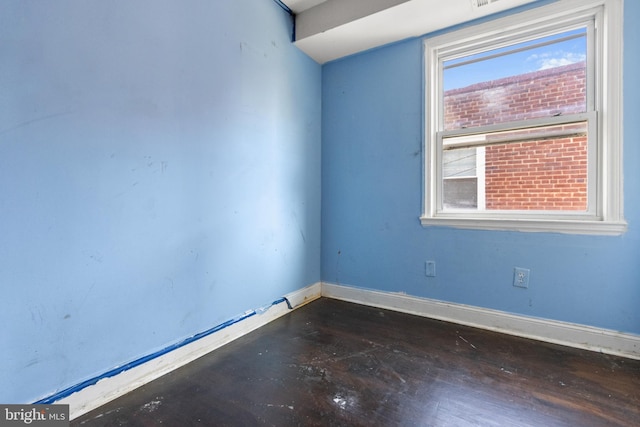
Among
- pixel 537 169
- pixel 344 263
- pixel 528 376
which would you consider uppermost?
pixel 537 169

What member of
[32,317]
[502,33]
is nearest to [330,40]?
[502,33]

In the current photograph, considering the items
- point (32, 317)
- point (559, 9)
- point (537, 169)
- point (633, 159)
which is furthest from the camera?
point (537, 169)

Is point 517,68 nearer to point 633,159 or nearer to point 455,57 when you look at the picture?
point 455,57

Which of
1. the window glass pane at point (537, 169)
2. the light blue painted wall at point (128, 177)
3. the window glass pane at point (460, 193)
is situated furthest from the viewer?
the window glass pane at point (460, 193)

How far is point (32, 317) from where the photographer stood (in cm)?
115

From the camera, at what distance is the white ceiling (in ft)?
6.66

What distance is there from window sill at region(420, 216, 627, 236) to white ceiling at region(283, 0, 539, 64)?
151 centimetres

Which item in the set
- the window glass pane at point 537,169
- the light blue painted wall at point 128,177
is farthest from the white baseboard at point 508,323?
the light blue painted wall at point 128,177

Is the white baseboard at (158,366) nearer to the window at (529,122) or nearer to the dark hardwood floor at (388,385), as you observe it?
the dark hardwood floor at (388,385)

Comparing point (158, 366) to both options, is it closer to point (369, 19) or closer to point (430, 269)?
point (430, 269)

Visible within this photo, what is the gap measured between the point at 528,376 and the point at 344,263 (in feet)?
5.17

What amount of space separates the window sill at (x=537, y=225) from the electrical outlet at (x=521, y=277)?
285 millimetres

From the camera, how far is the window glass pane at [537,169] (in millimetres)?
1933

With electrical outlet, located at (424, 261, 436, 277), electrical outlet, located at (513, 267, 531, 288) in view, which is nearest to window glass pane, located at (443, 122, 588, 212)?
electrical outlet, located at (513, 267, 531, 288)
